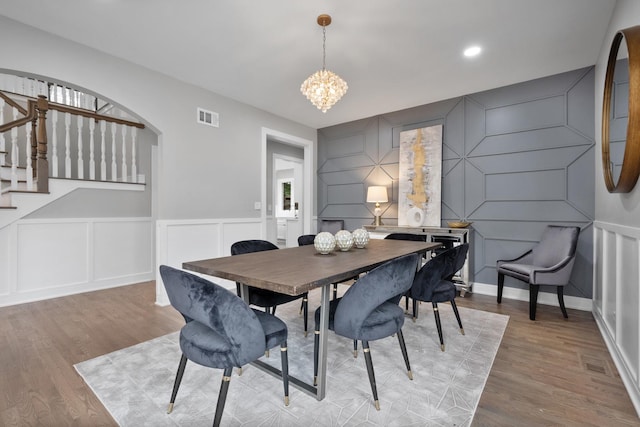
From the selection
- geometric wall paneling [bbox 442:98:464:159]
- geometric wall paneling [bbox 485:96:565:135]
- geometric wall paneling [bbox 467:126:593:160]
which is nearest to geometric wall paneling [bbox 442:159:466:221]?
geometric wall paneling [bbox 442:98:464:159]

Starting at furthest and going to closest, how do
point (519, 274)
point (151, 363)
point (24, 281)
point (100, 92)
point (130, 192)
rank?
point (130, 192)
point (24, 281)
point (519, 274)
point (100, 92)
point (151, 363)

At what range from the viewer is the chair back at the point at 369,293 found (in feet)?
5.03

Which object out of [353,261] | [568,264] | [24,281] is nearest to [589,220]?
[568,264]

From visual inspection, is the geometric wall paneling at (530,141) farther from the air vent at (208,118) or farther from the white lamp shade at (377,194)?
the air vent at (208,118)

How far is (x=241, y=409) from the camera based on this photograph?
159 cm

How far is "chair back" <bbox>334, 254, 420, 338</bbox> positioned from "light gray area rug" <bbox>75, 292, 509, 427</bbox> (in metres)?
0.43

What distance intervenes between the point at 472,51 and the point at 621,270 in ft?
7.32

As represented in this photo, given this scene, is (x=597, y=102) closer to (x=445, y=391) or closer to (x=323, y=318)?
(x=445, y=391)

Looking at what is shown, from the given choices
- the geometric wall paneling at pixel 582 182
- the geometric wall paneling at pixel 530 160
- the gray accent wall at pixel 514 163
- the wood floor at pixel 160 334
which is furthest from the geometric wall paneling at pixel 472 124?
the wood floor at pixel 160 334

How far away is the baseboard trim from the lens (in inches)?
128

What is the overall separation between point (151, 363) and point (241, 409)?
35.9 inches

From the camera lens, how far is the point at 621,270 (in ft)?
6.55

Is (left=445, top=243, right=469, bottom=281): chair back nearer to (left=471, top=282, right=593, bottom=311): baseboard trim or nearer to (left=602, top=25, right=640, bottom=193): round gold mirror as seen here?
(left=602, top=25, right=640, bottom=193): round gold mirror

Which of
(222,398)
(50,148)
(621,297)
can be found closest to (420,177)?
(621,297)
